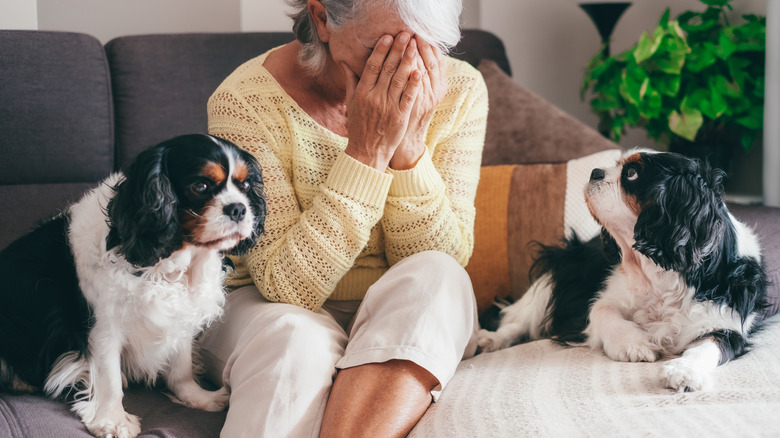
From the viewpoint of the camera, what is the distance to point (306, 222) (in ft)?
4.94

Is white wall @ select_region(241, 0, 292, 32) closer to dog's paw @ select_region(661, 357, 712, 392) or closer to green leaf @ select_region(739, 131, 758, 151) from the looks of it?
green leaf @ select_region(739, 131, 758, 151)

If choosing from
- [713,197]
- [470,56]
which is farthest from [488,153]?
[713,197]

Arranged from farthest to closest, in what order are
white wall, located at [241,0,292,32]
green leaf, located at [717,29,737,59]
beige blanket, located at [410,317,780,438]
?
white wall, located at [241,0,292,32] < green leaf, located at [717,29,737,59] < beige blanket, located at [410,317,780,438]

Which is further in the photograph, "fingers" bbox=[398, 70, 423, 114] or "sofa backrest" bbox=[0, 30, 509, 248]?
"sofa backrest" bbox=[0, 30, 509, 248]

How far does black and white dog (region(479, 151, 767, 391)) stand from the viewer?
1346 millimetres

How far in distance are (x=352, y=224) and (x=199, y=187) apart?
36 centimetres

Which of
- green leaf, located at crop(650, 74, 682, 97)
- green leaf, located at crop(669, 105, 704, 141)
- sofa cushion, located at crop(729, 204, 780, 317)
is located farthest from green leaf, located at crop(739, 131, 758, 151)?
sofa cushion, located at crop(729, 204, 780, 317)

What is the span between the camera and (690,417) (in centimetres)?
111

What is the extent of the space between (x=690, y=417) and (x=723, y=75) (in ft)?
5.39

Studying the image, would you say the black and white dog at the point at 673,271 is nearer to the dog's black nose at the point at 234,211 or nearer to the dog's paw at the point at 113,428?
the dog's black nose at the point at 234,211

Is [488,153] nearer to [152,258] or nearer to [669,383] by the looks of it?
[669,383]

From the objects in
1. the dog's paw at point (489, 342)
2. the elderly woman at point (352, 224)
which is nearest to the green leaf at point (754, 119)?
the elderly woman at point (352, 224)

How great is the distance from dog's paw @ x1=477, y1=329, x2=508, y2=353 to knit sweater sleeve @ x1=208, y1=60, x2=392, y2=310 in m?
0.44

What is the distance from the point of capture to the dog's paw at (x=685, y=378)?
122 cm
